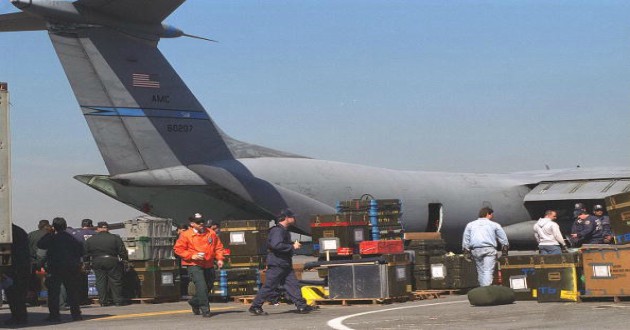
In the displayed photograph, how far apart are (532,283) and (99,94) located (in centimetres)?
1043

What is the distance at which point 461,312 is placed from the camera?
13.8 metres

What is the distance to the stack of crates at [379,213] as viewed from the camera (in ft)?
63.6

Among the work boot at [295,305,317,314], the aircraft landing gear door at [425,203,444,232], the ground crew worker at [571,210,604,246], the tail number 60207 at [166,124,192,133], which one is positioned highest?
the tail number 60207 at [166,124,192,133]

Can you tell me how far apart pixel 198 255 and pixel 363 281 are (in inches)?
131

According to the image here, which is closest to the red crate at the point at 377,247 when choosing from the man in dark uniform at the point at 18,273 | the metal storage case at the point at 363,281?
the metal storage case at the point at 363,281

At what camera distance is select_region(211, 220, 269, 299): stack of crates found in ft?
64.9

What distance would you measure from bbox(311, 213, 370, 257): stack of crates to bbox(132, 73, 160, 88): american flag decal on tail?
549 cm

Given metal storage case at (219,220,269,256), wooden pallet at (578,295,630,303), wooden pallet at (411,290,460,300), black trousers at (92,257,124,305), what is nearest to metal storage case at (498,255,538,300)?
wooden pallet at (578,295,630,303)

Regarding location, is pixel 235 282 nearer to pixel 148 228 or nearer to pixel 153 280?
pixel 153 280

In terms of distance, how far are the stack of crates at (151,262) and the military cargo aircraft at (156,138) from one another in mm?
821

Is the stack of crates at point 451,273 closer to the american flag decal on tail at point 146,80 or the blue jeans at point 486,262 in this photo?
the blue jeans at point 486,262

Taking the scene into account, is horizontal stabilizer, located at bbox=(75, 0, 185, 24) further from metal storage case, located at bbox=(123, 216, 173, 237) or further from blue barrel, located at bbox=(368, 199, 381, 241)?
blue barrel, located at bbox=(368, 199, 381, 241)

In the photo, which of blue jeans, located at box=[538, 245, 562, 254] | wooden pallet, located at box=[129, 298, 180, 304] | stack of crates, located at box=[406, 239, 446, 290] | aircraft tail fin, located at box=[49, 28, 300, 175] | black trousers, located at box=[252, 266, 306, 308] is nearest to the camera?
black trousers, located at box=[252, 266, 306, 308]

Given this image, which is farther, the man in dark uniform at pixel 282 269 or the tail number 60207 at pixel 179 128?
the tail number 60207 at pixel 179 128
